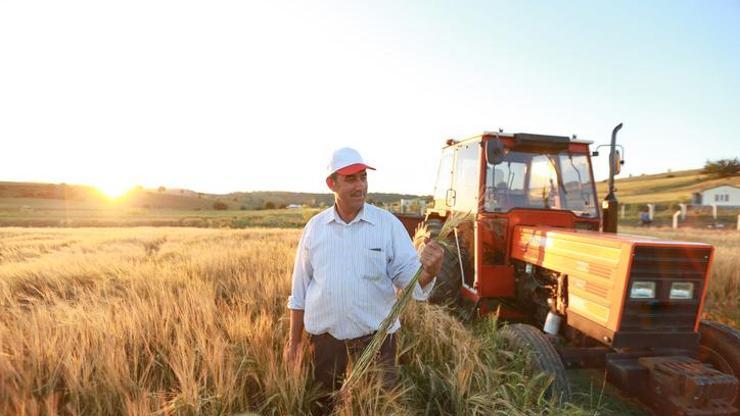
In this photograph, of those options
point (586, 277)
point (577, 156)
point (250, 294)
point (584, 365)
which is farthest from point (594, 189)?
point (250, 294)

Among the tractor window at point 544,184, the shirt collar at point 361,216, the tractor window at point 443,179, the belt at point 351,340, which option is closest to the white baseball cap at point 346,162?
the shirt collar at point 361,216

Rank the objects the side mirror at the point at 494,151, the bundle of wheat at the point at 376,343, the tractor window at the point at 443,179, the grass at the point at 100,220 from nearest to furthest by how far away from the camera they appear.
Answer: the bundle of wheat at the point at 376,343 → the side mirror at the point at 494,151 → the tractor window at the point at 443,179 → the grass at the point at 100,220

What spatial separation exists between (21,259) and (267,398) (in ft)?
23.7

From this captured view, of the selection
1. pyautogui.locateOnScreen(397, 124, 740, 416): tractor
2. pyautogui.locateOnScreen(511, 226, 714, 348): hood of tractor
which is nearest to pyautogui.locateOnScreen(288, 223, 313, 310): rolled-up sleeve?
pyautogui.locateOnScreen(397, 124, 740, 416): tractor

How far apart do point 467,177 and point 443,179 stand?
1017 millimetres

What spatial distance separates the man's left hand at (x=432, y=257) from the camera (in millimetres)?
2158

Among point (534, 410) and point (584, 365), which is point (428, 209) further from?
point (534, 410)

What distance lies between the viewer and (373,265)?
91.3 inches

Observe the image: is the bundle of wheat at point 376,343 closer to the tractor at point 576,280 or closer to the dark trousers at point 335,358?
the dark trousers at point 335,358

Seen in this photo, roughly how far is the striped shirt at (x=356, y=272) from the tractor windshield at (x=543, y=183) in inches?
107

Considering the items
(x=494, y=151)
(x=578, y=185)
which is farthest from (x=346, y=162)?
(x=578, y=185)

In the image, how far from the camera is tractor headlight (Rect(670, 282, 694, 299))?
3.05 m

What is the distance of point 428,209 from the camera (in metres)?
6.83

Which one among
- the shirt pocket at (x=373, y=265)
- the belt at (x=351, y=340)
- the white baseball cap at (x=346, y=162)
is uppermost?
the white baseball cap at (x=346, y=162)
